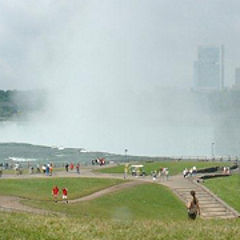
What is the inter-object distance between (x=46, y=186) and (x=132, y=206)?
1072cm

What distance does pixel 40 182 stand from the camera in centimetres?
5222

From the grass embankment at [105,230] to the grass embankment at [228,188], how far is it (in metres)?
22.7

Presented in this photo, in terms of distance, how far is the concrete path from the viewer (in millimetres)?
42631

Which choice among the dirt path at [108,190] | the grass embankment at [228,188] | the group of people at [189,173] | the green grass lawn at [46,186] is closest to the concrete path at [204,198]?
the grass embankment at [228,188]

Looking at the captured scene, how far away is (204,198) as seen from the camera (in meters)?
47.9

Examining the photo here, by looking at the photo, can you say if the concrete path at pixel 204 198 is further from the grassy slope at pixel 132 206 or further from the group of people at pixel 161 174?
the group of people at pixel 161 174

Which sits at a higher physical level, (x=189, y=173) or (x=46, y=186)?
(x=189, y=173)

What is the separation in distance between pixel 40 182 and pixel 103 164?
83.2 ft

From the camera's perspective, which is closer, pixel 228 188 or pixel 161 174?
pixel 228 188

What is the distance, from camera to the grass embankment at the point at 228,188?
47016 mm

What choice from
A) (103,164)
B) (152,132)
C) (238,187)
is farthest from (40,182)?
(152,132)

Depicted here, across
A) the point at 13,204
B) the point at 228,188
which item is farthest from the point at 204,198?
the point at 13,204

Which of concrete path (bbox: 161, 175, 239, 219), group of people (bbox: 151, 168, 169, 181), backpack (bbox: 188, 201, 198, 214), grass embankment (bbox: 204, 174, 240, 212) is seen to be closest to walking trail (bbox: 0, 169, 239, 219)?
concrete path (bbox: 161, 175, 239, 219)

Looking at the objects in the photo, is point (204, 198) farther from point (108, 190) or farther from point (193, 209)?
point (193, 209)
